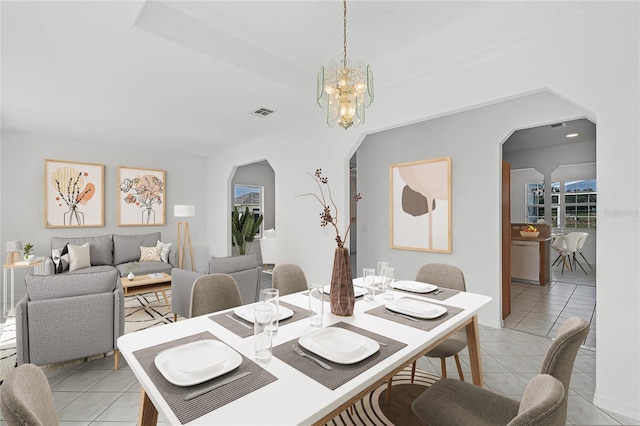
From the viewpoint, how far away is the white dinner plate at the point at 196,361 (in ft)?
3.29

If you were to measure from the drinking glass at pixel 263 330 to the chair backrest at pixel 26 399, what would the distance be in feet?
1.97

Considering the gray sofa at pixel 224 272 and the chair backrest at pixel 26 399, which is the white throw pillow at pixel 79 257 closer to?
the gray sofa at pixel 224 272

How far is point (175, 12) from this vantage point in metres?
2.34

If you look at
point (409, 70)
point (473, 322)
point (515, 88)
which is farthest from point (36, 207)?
point (515, 88)

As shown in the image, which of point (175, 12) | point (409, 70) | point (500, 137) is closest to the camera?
point (175, 12)

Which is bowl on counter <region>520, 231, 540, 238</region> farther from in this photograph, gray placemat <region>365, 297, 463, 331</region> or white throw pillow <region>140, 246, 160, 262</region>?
white throw pillow <region>140, 246, 160, 262</region>

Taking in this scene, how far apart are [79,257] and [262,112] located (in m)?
3.53

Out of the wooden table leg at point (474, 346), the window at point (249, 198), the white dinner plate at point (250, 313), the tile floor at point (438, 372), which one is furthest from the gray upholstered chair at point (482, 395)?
the window at point (249, 198)

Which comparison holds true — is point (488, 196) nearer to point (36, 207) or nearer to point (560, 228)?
point (560, 228)

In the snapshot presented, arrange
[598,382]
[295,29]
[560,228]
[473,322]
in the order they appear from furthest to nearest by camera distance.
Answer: [560,228]
[295,29]
[598,382]
[473,322]

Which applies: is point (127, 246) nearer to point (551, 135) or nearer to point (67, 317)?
point (67, 317)

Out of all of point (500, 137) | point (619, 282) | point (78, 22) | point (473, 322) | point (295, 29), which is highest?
point (295, 29)

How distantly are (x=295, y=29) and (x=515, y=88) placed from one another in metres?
1.80

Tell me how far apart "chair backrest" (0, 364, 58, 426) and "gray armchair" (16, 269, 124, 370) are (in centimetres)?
173
